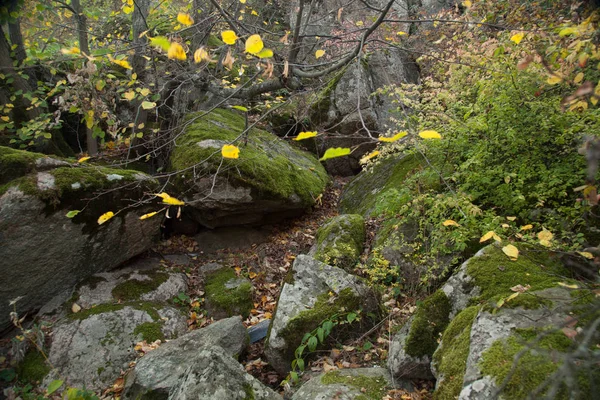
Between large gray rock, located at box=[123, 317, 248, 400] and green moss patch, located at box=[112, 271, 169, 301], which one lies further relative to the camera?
green moss patch, located at box=[112, 271, 169, 301]

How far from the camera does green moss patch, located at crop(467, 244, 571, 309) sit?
2.87 metres

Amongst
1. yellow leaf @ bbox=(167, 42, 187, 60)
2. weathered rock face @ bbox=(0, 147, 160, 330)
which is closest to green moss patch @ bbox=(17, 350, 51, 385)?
weathered rock face @ bbox=(0, 147, 160, 330)

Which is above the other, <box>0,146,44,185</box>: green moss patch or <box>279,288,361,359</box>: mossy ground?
<box>0,146,44,185</box>: green moss patch

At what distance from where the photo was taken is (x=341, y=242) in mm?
5164

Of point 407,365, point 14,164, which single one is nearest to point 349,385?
point 407,365

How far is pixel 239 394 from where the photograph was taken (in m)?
2.80

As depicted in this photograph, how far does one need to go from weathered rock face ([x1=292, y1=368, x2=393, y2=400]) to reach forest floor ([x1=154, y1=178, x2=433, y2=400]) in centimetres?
14

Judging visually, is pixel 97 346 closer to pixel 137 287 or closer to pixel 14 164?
pixel 137 287

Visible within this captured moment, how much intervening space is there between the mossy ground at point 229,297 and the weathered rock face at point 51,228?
142 cm

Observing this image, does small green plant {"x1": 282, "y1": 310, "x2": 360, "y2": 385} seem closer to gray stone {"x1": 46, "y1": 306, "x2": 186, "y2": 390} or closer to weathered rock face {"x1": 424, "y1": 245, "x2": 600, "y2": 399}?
weathered rock face {"x1": 424, "y1": 245, "x2": 600, "y2": 399}

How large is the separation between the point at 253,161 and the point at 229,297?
231 cm

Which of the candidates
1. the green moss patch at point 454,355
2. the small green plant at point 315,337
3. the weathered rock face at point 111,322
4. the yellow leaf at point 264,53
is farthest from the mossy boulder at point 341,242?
the yellow leaf at point 264,53

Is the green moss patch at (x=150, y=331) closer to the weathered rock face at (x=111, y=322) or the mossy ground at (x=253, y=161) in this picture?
the weathered rock face at (x=111, y=322)

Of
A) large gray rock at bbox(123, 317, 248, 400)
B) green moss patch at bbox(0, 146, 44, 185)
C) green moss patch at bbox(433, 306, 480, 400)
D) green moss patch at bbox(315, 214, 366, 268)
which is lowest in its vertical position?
large gray rock at bbox(123, 317, 248, 400)
